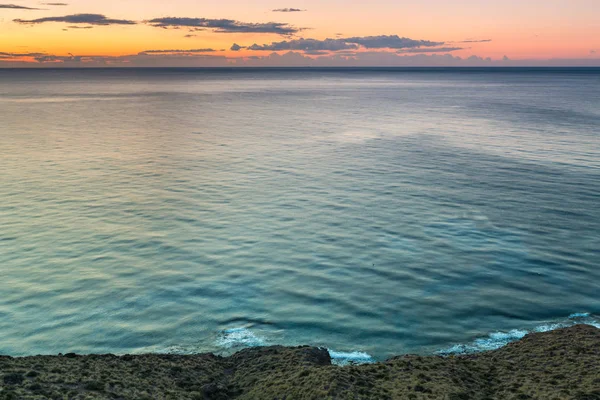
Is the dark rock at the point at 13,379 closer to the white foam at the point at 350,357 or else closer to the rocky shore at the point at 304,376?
the rocky shore at the point at 304,376

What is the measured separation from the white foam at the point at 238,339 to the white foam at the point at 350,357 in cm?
380

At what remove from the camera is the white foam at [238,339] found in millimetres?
26875

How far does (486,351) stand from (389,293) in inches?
360

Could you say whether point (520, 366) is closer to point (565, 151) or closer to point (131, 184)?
point (131, 184)

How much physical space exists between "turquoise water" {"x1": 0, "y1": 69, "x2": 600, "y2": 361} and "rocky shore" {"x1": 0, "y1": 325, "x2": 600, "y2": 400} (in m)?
4.04

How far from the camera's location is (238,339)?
2753 cm

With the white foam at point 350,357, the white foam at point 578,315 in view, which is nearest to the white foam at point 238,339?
the white foam at point 350,357

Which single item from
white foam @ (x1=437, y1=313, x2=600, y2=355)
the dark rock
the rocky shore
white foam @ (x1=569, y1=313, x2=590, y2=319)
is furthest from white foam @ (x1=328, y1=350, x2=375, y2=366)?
the dark rock

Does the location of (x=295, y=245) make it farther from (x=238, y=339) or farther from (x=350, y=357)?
(x=350, y=357)

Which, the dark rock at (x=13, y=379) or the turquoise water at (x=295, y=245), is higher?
the dark rock at (x=13, y=379)

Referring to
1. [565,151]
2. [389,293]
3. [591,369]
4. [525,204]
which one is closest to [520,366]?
[591,369]

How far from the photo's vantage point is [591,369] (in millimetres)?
20297

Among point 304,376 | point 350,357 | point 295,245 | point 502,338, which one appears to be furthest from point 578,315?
point 295,245

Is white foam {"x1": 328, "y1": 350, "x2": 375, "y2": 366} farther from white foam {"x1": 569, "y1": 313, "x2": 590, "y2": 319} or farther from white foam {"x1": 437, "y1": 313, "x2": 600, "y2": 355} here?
white foam {"x1": 569, "y1": 313, "x2": 590, "y2": 319}
